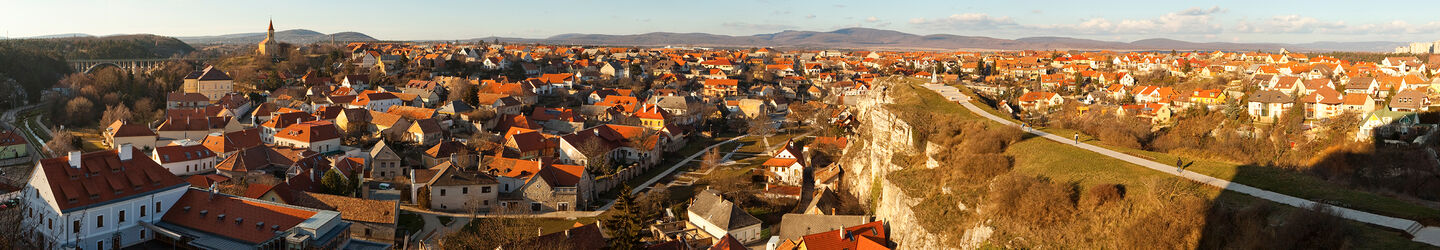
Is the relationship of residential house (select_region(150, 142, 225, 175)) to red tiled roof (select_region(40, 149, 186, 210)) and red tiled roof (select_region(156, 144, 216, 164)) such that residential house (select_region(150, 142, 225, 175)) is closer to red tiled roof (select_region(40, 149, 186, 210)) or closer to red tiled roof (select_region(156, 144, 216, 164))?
red tiled roof (select_region(156, 144, 216, 164))

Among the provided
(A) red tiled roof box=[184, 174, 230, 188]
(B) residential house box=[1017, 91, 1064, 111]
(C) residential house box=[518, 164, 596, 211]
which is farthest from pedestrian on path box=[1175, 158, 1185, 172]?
(A) red tiled roof box=[184, 174, 230, 188]

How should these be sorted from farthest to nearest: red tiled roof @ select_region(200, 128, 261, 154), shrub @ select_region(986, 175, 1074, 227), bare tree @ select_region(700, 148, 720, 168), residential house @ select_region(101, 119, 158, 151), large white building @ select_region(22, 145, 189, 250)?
residential house @ select_region(101, 119, 158, 151) → bare tree @ select_region(700, 148, 720, 168) → red tiled roof @ select_region(200, 128, 261, 154) → large white building @ select_region(22, 145, 189, 250) → shrub @ select_region(986, 175, 1074, 227)

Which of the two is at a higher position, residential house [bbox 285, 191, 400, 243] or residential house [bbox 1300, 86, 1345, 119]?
residential house [bbox 1300, 86, 1345, 119]

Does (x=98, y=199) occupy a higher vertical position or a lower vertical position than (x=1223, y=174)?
lower

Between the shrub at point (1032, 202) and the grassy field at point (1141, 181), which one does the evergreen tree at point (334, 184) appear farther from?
the shrub at point (1032, 202)

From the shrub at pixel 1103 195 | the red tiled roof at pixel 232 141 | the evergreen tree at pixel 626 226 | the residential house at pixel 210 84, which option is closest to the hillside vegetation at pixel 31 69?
the residential house at pixel 210 84

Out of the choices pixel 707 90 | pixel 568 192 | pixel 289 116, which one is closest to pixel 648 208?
pixel 568 192

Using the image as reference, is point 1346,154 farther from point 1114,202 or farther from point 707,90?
point 707,90
